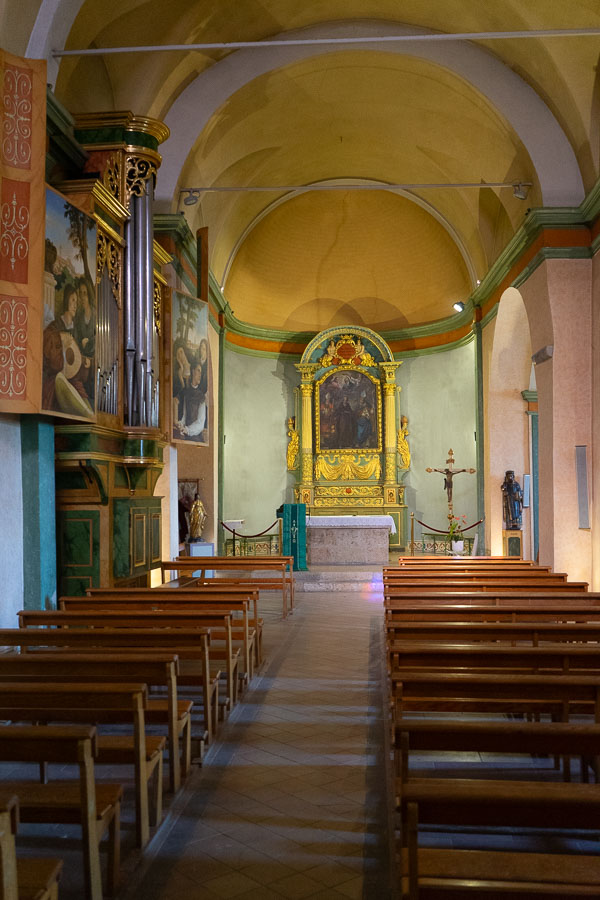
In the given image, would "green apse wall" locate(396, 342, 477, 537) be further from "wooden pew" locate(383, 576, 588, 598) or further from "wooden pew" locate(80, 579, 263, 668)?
"wooden pew" locate(80, 579, 263, 668)

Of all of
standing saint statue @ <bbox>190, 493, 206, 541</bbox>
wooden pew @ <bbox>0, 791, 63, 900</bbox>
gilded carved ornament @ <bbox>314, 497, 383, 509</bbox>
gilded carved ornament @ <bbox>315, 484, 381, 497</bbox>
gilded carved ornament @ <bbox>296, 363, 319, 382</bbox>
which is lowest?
wooden pew @ <bbox>0, 791, 63, 900</bbox>

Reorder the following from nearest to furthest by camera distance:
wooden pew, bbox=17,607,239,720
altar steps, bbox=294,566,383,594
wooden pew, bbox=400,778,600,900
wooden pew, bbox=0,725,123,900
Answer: wooden pew, bbox=400,778,600,900 → wooden pew, bbox=0,725,123,900 → wooden pew, bbox=17,607,239,720 → altar steps, bbox=294,566,383,594

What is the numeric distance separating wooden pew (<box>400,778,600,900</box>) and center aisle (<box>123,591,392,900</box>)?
0.85m

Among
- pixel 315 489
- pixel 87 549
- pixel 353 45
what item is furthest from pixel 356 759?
pixel 315 489

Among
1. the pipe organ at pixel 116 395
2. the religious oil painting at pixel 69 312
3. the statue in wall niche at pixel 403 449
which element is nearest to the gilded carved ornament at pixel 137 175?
the pipe organ at pixel 116 395

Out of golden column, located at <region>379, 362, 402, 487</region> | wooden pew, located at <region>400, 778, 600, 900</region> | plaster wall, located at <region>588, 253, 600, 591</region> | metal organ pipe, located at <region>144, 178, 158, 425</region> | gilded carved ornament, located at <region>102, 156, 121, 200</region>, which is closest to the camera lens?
wooden pew, located at <region>400, 778, 600, 900</region>

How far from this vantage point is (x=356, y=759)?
4.48m

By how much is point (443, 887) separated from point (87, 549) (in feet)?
21.5

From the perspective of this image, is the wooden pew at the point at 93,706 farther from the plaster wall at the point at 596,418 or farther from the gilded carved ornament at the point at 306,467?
the gilded carved ornament at the point at 306,467

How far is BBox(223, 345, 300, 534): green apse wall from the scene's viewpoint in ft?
62.7

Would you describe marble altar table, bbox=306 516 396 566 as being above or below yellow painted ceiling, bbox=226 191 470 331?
below

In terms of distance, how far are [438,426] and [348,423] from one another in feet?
7.29

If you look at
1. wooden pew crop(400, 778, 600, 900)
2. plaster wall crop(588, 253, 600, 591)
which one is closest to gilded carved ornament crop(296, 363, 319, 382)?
plaster wall crop(588, 253, 600, 591)

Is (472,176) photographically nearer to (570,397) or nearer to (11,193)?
(570,397)
